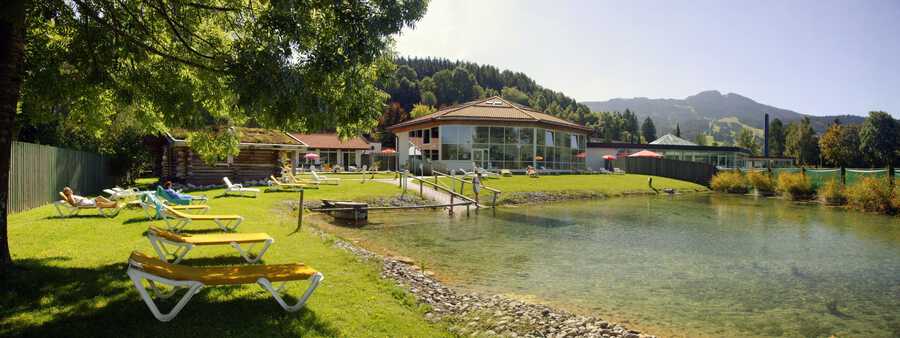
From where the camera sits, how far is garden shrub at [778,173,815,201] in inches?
1236

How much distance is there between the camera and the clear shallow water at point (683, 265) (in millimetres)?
7844

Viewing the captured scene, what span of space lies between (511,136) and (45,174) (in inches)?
1209

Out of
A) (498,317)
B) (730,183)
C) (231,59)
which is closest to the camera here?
(231,59)

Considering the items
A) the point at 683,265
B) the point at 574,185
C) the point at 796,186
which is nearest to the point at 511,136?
the point at 574,185

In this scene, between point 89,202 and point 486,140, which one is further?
point 486,140

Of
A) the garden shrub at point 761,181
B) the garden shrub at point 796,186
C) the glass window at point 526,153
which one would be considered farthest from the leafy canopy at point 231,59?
the garden shrub at point 761,181

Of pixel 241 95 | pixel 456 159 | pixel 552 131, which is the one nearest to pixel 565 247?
pixel 241 95

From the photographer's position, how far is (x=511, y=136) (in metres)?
40.7

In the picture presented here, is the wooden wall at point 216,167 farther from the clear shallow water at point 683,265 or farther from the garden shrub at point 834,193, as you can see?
the garden shrub at point 834,193

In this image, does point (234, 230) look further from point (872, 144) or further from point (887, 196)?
point (872, 144)

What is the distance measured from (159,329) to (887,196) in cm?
2954

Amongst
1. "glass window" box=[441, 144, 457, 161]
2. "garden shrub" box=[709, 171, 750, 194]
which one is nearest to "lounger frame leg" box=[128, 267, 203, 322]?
"glass window" box=[441, 144, 457, 161]

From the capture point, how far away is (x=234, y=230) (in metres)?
11.4

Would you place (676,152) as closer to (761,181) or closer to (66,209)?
(761,181)
